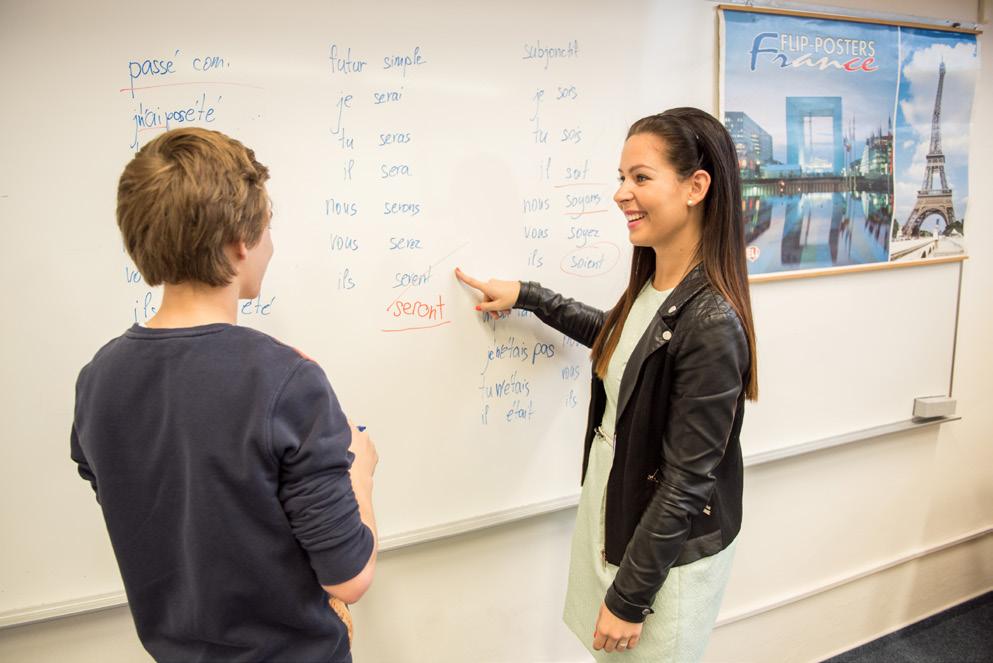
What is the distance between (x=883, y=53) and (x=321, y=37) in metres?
1.61

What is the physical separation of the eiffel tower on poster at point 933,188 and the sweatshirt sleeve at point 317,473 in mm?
1902

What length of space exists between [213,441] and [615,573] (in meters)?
0.86

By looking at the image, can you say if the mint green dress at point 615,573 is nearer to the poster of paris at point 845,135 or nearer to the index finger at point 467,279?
the index finger at point 467,279

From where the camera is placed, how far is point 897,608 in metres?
2.21

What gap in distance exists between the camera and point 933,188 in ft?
6.20

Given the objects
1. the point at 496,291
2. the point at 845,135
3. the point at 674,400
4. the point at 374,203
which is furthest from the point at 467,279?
the point at 845,135

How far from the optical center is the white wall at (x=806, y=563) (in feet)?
4.72

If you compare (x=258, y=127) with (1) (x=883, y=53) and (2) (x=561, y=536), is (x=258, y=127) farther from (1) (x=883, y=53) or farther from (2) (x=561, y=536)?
(1) (x=883, y=53)

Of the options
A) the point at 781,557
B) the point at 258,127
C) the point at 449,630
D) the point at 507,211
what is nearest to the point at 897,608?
the point at 781,557

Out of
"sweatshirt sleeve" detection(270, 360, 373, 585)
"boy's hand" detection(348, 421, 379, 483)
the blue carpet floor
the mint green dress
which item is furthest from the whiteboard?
the blue carpet floor

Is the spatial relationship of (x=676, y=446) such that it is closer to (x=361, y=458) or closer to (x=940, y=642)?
(x=361, y=458)

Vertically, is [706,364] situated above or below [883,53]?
below

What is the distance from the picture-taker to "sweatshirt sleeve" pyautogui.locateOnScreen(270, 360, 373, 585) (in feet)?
2.27

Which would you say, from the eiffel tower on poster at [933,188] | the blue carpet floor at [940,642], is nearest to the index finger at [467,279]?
the eiffel tower on poster at [933,188]
